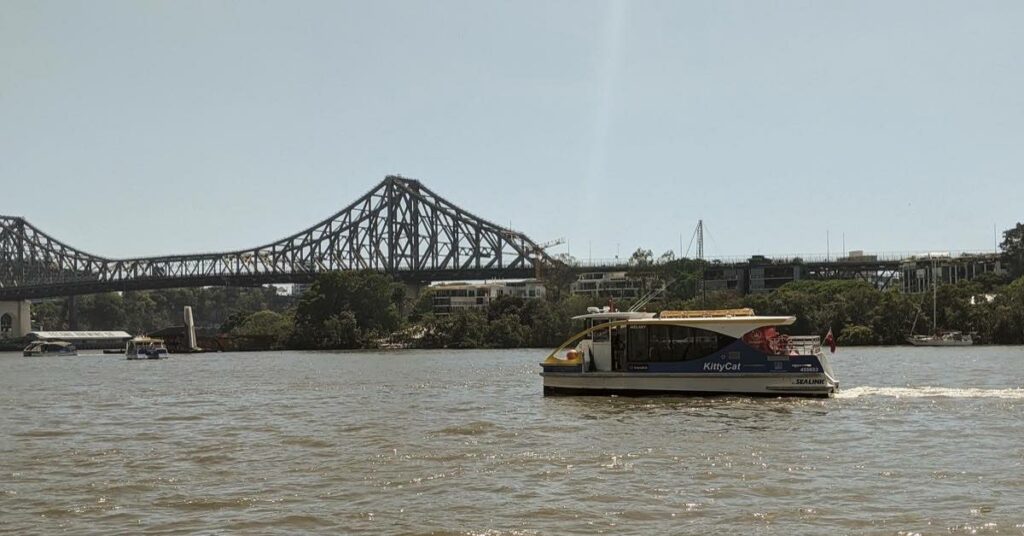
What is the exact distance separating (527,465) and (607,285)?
158 metres

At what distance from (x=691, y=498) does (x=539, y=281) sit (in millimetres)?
169485

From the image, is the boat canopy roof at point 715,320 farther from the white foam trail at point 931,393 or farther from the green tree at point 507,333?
the green tree at point 507,333

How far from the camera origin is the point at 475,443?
2859cm

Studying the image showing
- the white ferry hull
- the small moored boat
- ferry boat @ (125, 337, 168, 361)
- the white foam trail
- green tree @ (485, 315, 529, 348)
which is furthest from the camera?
green tree @ (485, 315, 529, 348)

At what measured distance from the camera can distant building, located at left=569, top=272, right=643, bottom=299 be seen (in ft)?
567

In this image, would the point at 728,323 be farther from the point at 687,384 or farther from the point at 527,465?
the point at 527,465

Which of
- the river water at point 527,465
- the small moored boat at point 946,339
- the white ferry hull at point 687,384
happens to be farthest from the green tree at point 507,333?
the white ferry hull at point 687,384

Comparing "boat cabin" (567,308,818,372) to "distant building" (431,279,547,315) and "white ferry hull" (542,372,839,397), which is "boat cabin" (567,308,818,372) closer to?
"white ferry hull" (542,372,839,397)

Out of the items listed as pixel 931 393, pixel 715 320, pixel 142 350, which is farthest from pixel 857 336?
pixel 715 320

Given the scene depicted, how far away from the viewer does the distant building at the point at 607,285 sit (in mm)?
172750

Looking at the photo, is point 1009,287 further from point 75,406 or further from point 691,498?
point 691,498

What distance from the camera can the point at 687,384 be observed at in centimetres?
4006

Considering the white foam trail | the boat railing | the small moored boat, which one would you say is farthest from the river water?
the small moored boat

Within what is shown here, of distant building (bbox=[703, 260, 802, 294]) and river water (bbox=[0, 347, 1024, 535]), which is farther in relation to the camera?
distant building (bbox=[703, 260, 802, 294])
